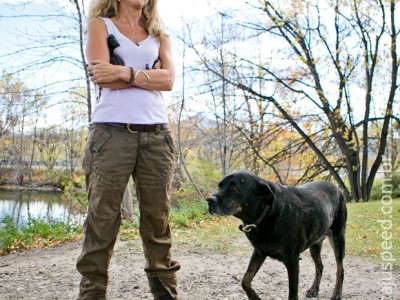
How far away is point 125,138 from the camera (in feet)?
9.23

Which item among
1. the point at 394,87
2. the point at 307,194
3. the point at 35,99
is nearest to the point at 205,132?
the point at 394,87

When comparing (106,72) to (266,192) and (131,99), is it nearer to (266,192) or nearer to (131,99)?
(131,99)

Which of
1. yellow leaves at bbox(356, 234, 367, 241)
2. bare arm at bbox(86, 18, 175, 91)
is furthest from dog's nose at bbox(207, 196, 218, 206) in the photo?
yellow leaves at bbox(356, 234, 367, 241)

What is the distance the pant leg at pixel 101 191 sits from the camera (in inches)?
109

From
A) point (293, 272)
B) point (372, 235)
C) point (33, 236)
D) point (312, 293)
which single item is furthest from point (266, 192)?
point (33, 236)

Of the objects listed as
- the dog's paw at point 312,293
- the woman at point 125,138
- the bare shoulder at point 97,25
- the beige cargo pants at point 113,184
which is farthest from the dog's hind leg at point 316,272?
the bare shoulder at point 97,25

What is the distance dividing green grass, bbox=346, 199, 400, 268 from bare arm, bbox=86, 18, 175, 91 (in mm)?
3934

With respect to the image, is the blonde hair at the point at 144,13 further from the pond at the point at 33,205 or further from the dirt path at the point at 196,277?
the pond at the point at 33,205

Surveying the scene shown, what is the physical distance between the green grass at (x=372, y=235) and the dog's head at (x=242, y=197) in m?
2.81

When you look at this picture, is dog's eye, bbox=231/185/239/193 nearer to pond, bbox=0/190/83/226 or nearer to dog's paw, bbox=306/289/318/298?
dog's paw, bbox=306/289/318/298

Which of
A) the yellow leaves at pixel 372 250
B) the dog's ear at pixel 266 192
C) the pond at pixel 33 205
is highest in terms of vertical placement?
the dog's ear at pixel 266 192

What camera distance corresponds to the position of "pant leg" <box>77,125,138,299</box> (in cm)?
278

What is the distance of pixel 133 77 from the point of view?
2773 millimetres

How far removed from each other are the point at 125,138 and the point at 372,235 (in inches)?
227
